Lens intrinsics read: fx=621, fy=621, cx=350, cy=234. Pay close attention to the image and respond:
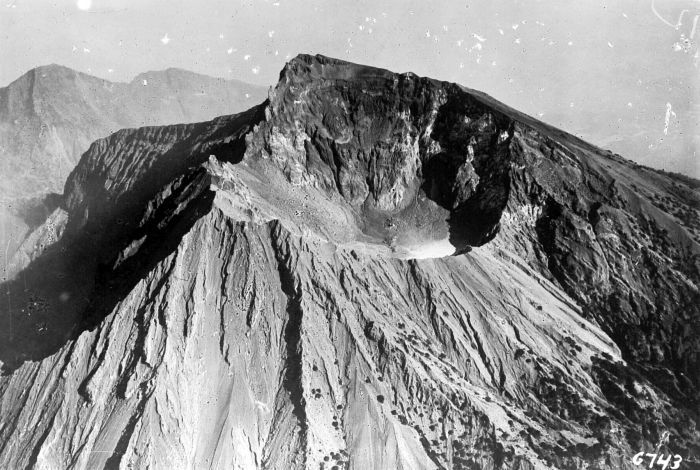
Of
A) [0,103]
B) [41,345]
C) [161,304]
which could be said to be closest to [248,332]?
[161,304]

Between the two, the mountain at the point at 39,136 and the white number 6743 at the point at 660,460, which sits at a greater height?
the mountain at the point at 39,136

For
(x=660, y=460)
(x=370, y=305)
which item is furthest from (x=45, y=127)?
(x=660, y=460)

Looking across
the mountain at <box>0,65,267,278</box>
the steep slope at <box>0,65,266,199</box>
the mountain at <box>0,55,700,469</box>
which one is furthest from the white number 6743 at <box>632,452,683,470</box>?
the steep slope at <box>0,65,266,199</box>

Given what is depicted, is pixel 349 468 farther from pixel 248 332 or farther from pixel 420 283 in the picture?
pixel 420 283

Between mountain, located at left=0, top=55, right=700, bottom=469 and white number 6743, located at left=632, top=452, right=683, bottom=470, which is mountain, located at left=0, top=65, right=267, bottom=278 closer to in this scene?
mountain, located at left=0, top=55, right=700, bottom=469

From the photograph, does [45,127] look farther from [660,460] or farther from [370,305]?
[660,460]

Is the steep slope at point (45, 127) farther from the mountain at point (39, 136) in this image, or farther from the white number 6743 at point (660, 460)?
the white number 6743 at point (660, 460)

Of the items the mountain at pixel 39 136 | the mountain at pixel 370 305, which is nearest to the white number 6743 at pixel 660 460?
the mountain at pixel 370 305

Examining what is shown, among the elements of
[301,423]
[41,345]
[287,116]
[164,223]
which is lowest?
[301,423]
